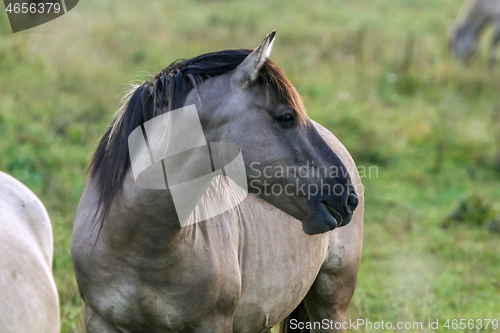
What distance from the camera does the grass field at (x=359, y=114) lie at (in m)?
5.18

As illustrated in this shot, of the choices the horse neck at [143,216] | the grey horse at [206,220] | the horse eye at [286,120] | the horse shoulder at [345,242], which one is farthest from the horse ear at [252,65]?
the horse shoulder at [345,242]

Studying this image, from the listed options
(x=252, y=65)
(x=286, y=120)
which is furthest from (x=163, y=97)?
(x=286, y=120)

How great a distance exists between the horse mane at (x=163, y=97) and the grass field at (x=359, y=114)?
0.91 metres

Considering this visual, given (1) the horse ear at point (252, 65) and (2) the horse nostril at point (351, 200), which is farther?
(2) the horse nostril at point (351, 200)

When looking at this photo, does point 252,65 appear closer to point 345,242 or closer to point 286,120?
point 286,120

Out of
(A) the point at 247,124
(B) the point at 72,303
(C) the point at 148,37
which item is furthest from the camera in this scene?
(C) the point at 148,37

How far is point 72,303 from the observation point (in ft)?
12.9

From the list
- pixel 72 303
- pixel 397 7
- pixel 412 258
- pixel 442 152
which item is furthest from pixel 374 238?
pixel 397 7

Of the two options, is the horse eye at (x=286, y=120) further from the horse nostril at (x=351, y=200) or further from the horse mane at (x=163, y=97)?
the horse nostril at (x=351, y=200)

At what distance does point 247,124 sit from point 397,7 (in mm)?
15099

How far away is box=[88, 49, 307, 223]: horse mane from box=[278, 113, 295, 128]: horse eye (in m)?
0.04

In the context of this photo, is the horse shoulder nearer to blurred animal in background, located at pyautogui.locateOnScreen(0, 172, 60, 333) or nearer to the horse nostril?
the horse nostril

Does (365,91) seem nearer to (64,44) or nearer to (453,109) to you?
(453,109)

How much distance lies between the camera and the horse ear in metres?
2.08
